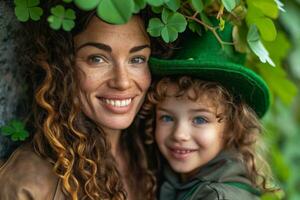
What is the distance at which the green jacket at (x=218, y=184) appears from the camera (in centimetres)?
288

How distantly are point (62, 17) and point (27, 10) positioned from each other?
0.19 m

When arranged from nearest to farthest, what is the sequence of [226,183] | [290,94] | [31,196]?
[31,196] → [226,183] → [290,94]

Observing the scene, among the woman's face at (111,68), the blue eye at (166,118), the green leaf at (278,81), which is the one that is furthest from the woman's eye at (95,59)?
the green leaf at (278,81)

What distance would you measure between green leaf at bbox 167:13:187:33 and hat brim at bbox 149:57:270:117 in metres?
0.24

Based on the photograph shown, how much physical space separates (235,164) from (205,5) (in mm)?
754

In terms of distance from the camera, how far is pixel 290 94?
3434 mm

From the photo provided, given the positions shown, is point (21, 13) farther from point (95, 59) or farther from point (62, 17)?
point (95, 59)

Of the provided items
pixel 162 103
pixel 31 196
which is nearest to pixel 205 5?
pixel 162 103

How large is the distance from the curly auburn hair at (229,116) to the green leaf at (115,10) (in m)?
0.71

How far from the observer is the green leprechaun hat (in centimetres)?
279

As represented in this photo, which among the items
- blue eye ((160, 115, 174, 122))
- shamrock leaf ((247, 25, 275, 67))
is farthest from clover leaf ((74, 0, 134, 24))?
blue eye ((160, 115, 174, 122))

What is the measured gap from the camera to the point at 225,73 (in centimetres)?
283

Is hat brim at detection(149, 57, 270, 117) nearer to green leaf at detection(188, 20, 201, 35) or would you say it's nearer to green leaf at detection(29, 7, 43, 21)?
green leaf at detection(188, 20, 201, 35)

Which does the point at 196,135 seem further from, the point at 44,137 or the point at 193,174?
the point at 44,137
